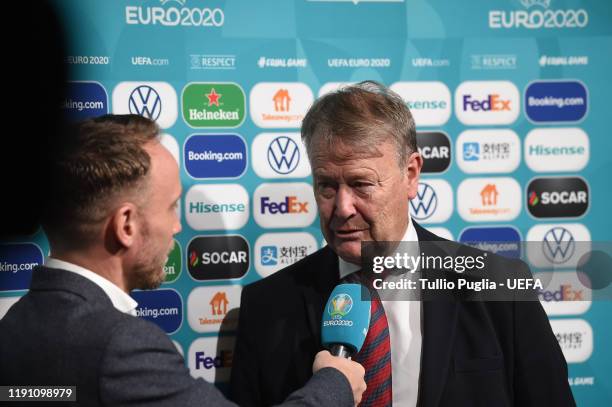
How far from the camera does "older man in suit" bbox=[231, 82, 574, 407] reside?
1.90 metres

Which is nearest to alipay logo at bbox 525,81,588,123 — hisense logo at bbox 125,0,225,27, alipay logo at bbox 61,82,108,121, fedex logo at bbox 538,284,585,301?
fedex logo at bbox 538,284,585,301

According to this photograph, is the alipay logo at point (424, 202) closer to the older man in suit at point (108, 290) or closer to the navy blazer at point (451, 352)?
the navy blazer at point (451, 352)

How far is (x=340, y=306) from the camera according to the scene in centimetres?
177

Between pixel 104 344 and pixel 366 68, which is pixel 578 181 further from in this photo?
pixel 104 344

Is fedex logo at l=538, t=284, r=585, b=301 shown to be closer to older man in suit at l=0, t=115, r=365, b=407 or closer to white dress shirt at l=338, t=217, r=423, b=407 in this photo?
white dress shirt at l=338, t=217, r=423, b=407

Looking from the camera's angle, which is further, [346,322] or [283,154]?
[283,154]

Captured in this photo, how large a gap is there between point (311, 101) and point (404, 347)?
3.16 feet

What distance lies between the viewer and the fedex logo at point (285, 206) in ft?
7.75

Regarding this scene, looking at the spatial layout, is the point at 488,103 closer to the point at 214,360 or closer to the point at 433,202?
Answer: the point at 433,202

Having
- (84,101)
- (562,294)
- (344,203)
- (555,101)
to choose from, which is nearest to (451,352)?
(344,203)

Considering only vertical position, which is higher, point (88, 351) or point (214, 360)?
point (88, 351)

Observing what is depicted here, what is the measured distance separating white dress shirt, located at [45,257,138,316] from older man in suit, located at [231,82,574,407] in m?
0.63

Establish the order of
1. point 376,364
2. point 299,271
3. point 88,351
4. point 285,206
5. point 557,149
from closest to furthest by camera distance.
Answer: point 88,351, point 376,364, point 299,271, point 285,206, point 557,149

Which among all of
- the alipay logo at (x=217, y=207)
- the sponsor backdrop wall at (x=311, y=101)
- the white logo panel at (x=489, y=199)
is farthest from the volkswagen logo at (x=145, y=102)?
the white logo panel at (x=489, y=199)
